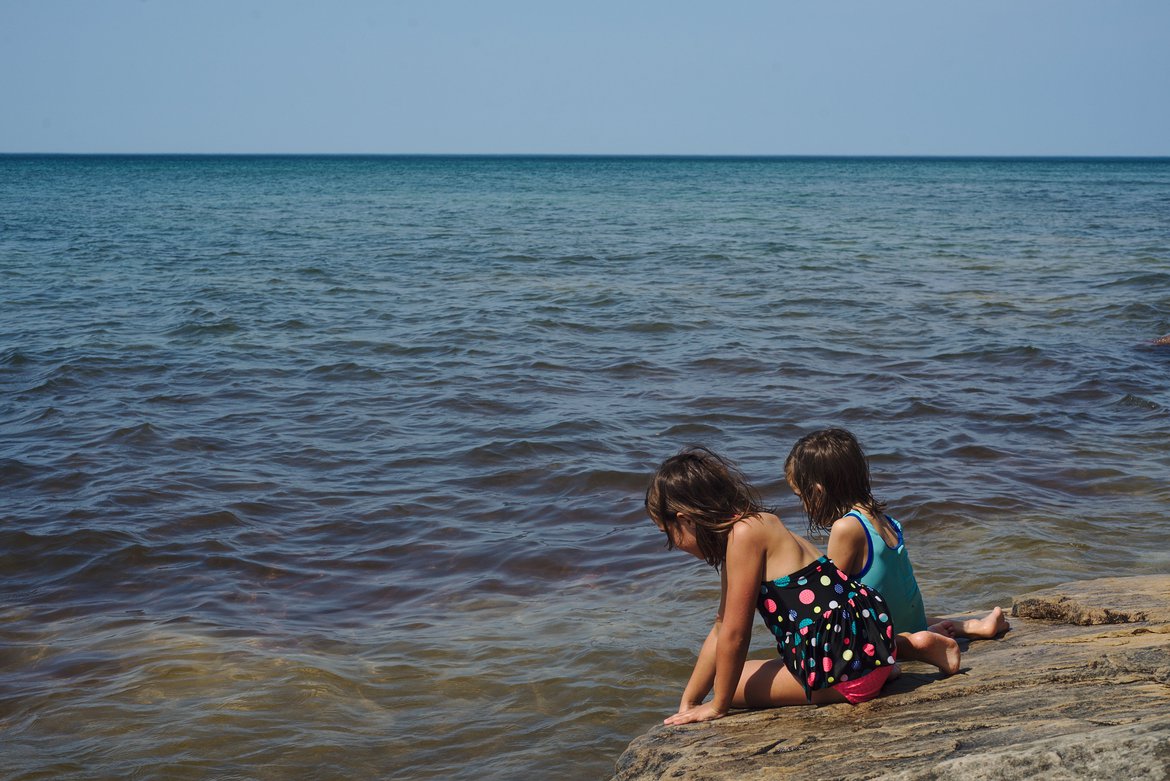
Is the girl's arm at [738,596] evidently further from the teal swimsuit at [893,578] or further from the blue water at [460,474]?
the blue water at [460,474]

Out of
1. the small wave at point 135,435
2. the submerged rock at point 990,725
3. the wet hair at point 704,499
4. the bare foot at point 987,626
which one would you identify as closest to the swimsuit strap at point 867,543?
the submerged rock at point 990,725

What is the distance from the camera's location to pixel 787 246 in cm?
2456

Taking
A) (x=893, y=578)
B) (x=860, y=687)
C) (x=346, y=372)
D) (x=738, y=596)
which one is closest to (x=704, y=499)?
(x=738, y=596)

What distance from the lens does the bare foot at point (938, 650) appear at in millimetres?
3527

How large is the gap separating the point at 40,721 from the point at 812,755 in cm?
347

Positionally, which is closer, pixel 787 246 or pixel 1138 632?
pixel 1138 632

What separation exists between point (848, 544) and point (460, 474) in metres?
4.75

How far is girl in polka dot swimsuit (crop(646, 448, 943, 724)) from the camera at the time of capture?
3.35 m

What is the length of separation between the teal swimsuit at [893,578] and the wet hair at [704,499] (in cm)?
61

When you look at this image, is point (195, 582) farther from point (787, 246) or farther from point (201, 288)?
point (787, 246)

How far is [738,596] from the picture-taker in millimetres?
3389

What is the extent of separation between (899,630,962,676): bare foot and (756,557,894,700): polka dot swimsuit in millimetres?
170

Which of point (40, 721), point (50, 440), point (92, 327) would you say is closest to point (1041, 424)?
point (40, 721)

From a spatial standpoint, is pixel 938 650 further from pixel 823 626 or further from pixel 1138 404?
pixel 1138 404
